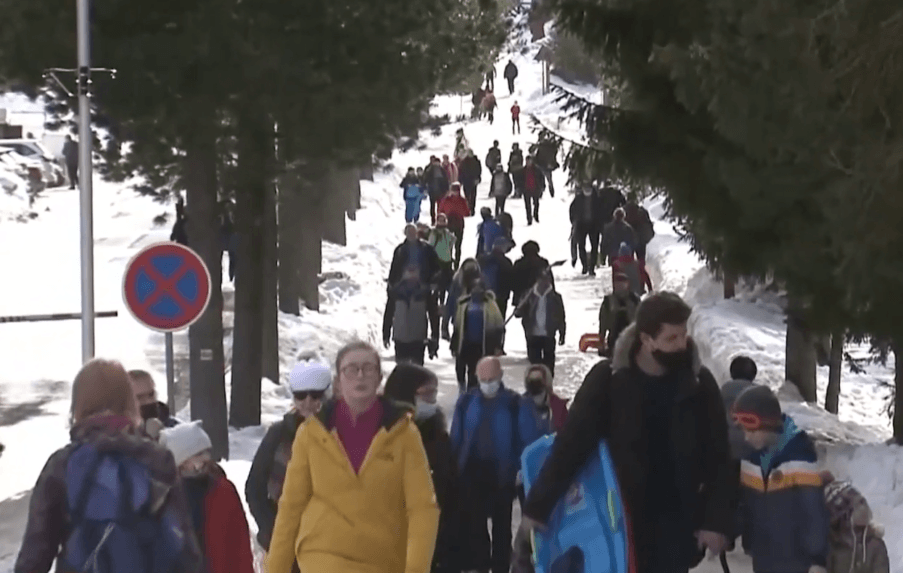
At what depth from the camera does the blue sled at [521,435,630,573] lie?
5797 mm

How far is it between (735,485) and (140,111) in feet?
20.9

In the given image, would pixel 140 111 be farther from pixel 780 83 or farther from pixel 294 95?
pixel 780 83

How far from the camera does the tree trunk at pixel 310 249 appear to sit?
66.2 ft

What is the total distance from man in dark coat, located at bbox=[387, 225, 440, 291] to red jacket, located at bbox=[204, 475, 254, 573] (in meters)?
11.0

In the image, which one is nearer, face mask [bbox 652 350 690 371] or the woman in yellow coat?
the woman in yellow coat

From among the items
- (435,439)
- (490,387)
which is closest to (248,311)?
(490,387)

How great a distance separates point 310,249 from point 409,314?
17.7ft

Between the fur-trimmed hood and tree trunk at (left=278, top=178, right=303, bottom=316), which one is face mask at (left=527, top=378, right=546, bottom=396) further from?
tree trunk at (left=278, top=178, right=303, bottom=316)

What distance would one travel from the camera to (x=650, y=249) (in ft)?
111

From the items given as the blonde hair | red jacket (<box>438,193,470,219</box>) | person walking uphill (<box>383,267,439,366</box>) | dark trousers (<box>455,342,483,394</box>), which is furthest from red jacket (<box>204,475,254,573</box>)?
red jacket (<box>438,193,470,219</box>)

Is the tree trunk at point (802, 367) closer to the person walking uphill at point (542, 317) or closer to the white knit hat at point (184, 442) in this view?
the person walking uphill at point (542, 317)

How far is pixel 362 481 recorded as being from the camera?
223 inches

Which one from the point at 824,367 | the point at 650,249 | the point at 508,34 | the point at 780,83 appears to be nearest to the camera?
the point at 780,83

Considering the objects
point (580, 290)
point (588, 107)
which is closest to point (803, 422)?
point (588, 107)
